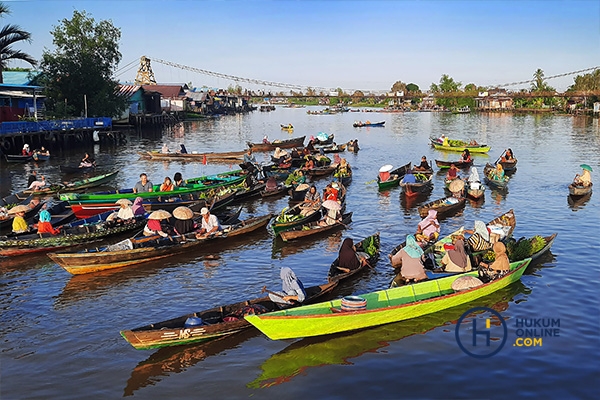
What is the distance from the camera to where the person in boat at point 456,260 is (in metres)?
14.1

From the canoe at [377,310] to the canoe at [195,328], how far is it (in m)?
0.95

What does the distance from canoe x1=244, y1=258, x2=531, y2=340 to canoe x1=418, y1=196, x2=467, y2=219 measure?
27.3 feet

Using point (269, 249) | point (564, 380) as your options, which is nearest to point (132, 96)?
point (269, 249)

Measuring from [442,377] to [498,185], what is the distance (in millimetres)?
20092

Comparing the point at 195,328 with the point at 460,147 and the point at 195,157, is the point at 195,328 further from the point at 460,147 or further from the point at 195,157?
the point at 460,147

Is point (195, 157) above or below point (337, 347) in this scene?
above

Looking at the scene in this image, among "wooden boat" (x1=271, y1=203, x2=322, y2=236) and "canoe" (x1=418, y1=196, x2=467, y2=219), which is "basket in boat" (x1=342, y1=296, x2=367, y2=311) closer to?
"wooden boat" (x1=271, y1=203, x2=322, y2=236)

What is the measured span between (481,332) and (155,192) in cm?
1591

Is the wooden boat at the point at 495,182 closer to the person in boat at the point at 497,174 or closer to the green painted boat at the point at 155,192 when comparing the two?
the person in boat at the point at 497,174

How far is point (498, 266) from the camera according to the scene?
14.0 metres

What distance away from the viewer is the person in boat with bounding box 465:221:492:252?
15.6m

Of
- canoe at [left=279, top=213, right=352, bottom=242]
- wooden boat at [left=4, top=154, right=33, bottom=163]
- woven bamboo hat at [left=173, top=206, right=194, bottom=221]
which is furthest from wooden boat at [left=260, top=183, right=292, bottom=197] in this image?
wooden boat at [left=4, top=154, right=33, bottom=163]

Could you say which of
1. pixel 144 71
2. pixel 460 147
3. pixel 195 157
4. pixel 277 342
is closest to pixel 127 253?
pixel 277 342

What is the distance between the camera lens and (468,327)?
12531 mm
